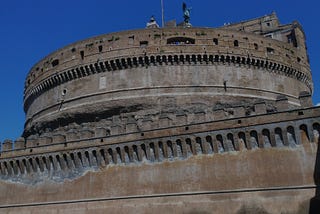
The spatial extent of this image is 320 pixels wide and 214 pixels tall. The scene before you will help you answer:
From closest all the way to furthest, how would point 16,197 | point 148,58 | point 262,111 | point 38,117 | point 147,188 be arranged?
point 262,111, point 147,188, point 16,197, point 148,58, point 38,117

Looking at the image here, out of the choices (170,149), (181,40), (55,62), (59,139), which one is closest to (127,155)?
(170,149)

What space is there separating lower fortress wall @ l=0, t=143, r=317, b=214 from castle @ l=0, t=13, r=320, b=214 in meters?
0.03

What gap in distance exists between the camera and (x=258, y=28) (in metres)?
27.8

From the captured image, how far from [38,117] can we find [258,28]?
1727 centimetres

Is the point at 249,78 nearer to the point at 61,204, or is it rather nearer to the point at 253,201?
the point at 253,201

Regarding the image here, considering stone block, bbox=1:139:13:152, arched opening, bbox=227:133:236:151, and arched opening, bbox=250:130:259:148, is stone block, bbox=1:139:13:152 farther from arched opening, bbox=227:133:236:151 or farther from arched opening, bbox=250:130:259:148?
arched opening, bbox=250:130:259:148

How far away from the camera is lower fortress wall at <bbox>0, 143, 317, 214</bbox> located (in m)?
10.1

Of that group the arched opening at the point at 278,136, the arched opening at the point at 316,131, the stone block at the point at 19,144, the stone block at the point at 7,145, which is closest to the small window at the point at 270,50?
the arched opening at the point at 278,136

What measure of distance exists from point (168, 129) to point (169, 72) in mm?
6139

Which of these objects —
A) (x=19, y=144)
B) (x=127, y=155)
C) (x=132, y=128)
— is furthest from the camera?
(x=19, y=144)

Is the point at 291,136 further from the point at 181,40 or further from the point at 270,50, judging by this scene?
the point at 270,50

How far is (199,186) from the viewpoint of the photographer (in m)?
11.2

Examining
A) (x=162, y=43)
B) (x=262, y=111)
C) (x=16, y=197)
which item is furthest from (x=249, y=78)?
(x=16, y=197)

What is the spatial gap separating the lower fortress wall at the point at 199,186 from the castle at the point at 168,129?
3 centimetres
